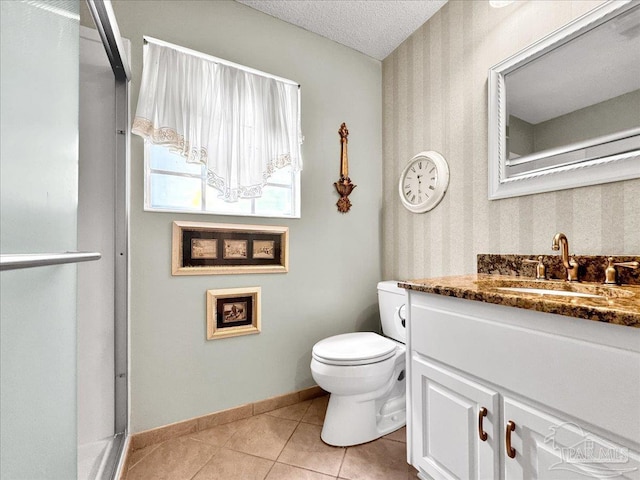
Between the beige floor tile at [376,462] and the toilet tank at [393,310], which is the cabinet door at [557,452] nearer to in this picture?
the beige floor tile at [376,462]

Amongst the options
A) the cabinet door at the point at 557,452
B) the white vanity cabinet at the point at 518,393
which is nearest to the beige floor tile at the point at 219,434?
the white vanity cabinet at the point at 518,393

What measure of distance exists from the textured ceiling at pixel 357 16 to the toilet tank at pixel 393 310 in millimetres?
1793

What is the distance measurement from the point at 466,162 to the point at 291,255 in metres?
1.22

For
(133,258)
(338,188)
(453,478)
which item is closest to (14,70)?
(133,258)

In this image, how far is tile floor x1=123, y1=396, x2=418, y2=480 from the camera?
132 cm

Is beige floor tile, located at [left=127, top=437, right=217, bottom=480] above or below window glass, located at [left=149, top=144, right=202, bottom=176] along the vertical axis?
below

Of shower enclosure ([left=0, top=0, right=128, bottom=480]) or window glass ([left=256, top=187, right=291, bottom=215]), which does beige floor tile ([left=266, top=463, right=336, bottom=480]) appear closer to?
shower enclosure ([left=0, top=0, right=128, bottom=480])

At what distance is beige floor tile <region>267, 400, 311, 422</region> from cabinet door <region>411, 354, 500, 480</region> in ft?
2.68

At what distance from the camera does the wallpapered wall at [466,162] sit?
1.22 metres

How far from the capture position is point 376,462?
139 cm

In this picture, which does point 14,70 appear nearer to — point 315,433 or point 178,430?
point 178,430

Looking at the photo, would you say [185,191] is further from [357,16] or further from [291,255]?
[357,16]

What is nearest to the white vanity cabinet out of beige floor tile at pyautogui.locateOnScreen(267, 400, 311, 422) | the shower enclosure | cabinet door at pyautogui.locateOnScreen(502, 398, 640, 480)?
cabinet door at pyautogui.locateOnScreen(502, 398, 640, 480)

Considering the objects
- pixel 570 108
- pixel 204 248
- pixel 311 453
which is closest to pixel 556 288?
pixel 570 108
